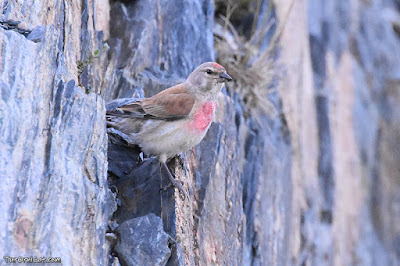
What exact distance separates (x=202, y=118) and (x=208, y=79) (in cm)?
57

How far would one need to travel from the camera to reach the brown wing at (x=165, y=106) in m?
→ 5.60

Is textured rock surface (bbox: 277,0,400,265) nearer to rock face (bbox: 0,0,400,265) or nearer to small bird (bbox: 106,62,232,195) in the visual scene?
rock face (bbox: 0,0,400,265)

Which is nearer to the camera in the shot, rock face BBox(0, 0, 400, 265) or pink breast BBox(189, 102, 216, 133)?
rock face BBox(0, 0, 400, 265)

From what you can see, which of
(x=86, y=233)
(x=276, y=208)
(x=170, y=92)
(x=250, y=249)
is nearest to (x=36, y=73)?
(x=86, y=233)

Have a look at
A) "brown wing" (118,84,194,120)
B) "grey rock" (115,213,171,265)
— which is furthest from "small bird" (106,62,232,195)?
"grey rock" (115,213,171,265)

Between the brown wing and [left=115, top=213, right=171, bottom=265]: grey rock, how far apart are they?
126 cm

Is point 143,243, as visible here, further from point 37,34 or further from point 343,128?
point 343,128

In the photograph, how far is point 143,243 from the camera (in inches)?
179

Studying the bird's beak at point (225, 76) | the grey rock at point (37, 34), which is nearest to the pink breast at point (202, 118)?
the bird's beak at point (225, 76)

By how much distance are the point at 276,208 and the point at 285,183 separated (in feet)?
2.89

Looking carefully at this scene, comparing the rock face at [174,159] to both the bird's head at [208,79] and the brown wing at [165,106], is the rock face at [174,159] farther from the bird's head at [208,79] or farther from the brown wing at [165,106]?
the bird's head at [208,79]

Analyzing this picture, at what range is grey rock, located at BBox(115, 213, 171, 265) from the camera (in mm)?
4496

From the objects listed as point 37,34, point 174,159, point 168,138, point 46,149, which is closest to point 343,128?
point 174,159

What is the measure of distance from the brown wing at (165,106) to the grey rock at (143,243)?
1259mm
